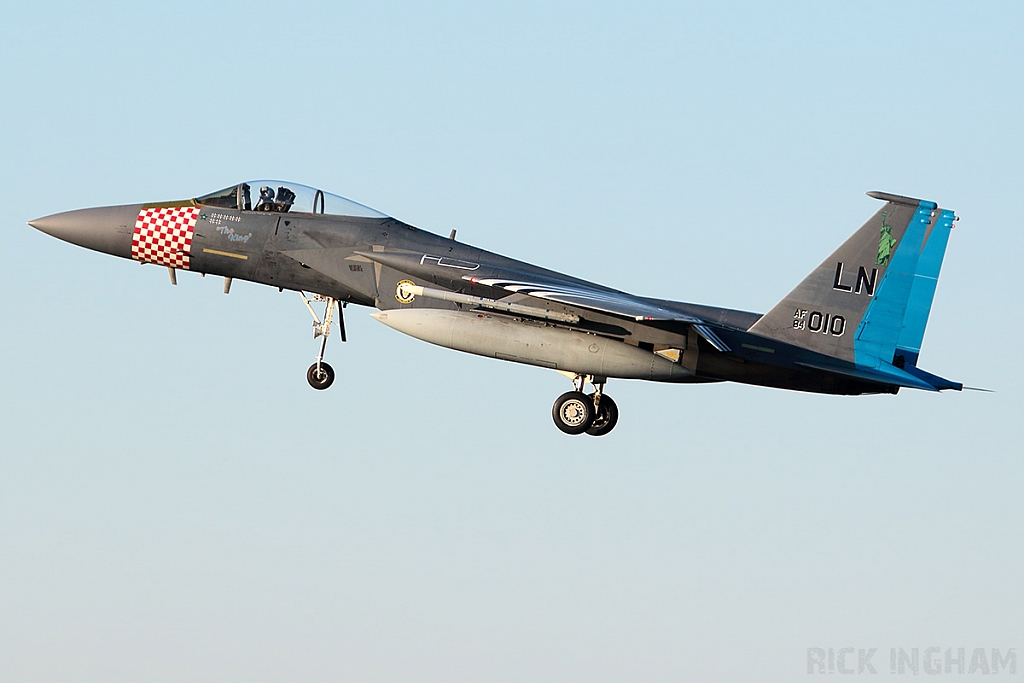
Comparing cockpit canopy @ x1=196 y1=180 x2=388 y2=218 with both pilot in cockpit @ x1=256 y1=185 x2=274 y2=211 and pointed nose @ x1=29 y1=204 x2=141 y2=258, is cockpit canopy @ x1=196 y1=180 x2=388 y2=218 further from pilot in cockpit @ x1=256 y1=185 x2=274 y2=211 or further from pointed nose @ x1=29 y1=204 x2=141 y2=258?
pointed nose @ x1=29 y1=204 x2=141 y2=258

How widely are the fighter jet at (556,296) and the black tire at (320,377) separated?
2 centimetres

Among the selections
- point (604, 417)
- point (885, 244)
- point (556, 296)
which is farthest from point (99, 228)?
point (885, 244)

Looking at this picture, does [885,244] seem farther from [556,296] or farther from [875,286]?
[556,296]

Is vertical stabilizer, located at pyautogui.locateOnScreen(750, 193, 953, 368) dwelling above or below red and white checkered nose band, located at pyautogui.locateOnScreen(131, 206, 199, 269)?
above

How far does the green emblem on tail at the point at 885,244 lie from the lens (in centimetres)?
2359

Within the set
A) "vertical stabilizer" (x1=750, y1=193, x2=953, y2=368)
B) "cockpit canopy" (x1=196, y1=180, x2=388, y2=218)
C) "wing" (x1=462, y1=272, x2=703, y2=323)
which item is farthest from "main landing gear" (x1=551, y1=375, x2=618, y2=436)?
"cockpit canopy" (x1=196, y1=180, x2=388, y2=218)

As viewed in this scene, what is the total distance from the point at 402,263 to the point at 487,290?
1567 mm

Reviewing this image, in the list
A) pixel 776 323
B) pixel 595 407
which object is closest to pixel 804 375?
pixel 776 323

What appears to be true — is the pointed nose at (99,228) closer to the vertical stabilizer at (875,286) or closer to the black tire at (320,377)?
the black tire at (320,377)

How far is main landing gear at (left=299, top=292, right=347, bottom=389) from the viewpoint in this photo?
26.2 metres

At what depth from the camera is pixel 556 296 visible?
23297mm

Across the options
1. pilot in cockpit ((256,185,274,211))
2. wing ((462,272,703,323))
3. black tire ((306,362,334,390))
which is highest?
pilot in cockpit ((256,185,274,211))

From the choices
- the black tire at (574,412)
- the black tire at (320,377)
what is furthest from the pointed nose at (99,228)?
the black tire at (574,412)

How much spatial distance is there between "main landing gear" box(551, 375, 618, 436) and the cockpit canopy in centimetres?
466
